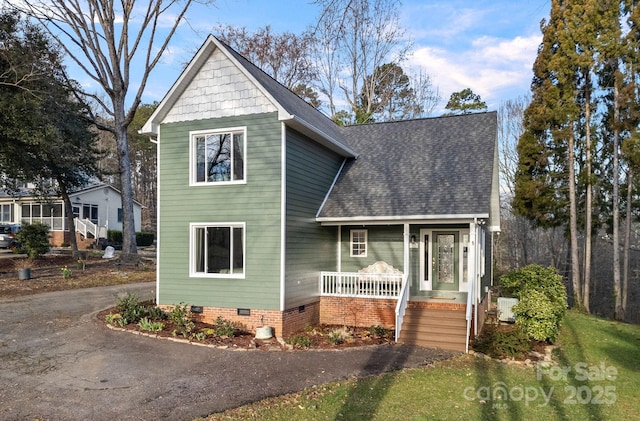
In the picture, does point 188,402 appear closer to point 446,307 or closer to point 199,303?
point 199,303

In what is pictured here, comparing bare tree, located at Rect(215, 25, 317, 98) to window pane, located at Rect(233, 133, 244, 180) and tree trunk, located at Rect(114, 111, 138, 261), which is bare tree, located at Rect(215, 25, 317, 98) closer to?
tree trunk, located at Rect(114, 111, 138, 261)

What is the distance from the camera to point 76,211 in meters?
33.7

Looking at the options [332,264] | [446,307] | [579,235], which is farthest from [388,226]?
[579,235]

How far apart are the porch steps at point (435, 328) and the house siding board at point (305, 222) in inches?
106

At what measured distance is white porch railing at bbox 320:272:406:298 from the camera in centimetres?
1199

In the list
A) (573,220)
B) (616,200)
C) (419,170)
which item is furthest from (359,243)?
(616,200)

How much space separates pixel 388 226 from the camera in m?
13.5

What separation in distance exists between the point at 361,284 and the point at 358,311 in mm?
809

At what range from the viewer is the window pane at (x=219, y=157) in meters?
11.5

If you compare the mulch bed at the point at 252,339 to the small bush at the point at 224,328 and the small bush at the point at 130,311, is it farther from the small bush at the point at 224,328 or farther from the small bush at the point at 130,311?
the small bush at the point at 130,311

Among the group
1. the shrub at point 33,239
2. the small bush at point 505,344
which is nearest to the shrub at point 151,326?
the small bush at point 505,344

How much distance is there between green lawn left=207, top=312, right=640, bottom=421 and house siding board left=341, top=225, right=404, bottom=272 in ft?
14.3

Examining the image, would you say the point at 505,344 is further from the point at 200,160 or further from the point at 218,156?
the point at 200,160

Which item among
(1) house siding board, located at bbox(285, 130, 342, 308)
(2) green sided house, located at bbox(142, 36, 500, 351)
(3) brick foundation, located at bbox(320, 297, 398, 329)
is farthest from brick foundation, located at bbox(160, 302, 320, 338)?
(3) brick foundation, located at bbox(320, 297, 398, 329)
